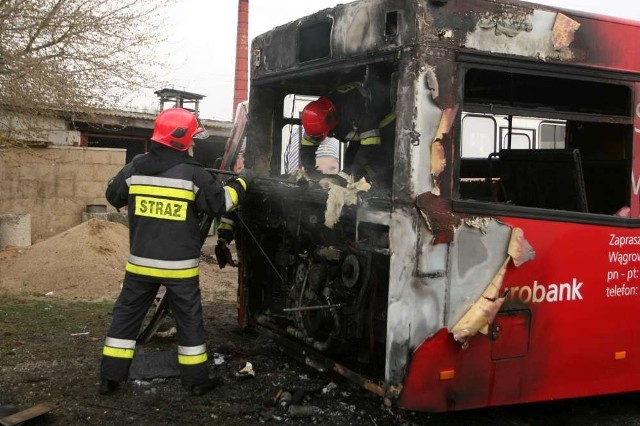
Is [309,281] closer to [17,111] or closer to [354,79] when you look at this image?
[354,79]

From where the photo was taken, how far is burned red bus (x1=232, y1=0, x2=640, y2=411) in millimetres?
3354

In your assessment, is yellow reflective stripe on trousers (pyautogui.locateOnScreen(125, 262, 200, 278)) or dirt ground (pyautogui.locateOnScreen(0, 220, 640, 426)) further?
yellow reflective stripe on trousers (pyautogui.locateOnScreen(125, 262, 200, 278))

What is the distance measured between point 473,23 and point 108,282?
6.44 meters

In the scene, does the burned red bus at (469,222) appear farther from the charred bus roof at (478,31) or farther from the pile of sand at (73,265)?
the pile of sand at (73,265)

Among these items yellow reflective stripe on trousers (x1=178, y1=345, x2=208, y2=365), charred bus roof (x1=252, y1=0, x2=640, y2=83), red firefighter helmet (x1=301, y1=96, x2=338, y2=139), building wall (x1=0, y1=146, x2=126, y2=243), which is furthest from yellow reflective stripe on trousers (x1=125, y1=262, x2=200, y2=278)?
building wall (x1=0, y1=146, x2=126, y2=243)

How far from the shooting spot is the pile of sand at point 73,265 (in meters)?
8.23

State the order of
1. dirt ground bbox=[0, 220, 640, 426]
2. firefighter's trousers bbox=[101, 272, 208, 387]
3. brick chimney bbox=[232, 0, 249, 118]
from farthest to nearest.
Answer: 1. brick chimney bbox=[232, 0, 249, 118]
2. firefighter's trousers bbox=[101, 272, 208, 387]
3. dirt ground bbox=[0, 220, 640, 426]

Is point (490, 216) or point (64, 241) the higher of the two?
point (490, 216)

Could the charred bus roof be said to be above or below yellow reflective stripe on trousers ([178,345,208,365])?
above

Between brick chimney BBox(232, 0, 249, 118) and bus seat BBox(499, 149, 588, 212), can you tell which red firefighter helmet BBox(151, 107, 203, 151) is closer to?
bus seat BBox(499, 149, 588, 212)

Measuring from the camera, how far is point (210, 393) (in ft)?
14.7

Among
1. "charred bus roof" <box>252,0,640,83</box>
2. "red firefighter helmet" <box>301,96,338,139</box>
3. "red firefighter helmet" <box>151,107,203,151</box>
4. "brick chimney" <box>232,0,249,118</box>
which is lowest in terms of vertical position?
"red firefighter helmet" <box>151,107,203,151</box>

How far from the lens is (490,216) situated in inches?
136

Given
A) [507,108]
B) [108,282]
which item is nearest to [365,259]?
[507,108]
